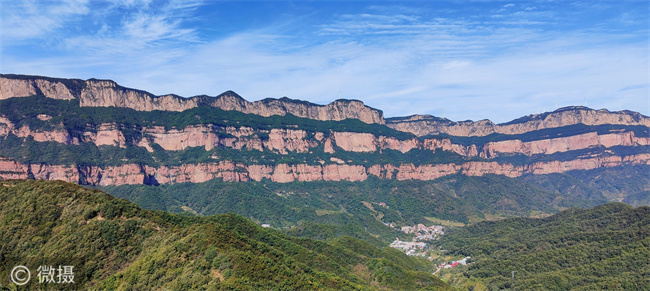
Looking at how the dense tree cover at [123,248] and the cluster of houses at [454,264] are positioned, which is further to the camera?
the cluster of houses at [454,264]

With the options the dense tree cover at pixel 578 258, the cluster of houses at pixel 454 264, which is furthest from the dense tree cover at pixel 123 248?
the cluster of houses at pixel 454 264

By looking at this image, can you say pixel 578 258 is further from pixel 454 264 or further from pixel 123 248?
pixel 123 248

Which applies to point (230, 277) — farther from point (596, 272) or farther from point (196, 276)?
point (596, 272)

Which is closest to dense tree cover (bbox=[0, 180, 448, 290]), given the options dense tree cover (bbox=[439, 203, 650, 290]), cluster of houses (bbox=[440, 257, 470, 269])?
dense tree cover (bbox=[439, 203, 650, 290])

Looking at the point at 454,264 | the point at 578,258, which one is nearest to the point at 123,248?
the point at 578,258

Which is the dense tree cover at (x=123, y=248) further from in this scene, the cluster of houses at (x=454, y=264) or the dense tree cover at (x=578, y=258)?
the cluster of houses at (x=454, y=264)

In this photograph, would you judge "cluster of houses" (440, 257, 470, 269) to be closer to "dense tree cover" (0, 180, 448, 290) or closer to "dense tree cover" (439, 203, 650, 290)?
"dense tree cover" (439, 203, 650, 290)

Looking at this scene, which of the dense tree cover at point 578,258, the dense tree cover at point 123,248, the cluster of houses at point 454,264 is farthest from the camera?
the cluster of houses at point 454,264
